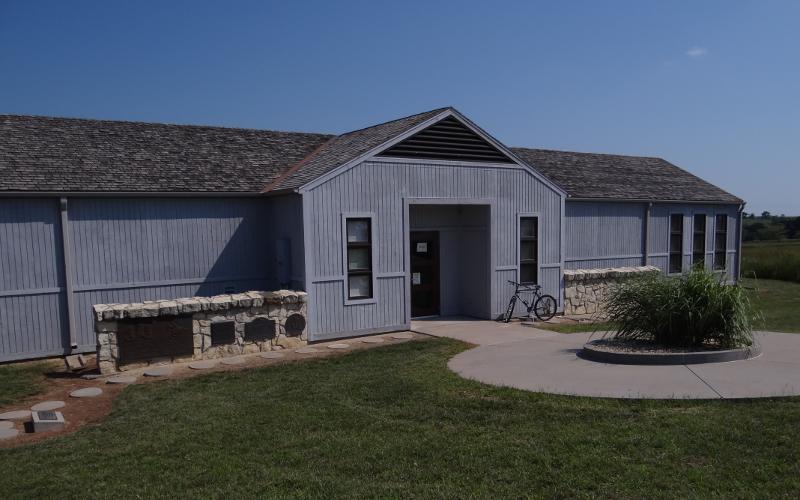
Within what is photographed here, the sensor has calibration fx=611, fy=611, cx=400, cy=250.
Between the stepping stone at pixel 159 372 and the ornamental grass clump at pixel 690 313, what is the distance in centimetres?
732

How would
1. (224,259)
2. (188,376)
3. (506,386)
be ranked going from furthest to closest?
(224,259) → (188,376) → (506,386)

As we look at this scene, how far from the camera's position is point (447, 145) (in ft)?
44.3

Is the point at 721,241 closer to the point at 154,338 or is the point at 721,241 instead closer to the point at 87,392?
the point at 154,338

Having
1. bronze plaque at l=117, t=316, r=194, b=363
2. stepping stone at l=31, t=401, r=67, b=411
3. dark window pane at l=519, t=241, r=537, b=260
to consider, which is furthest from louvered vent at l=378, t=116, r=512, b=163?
stepping stone at l=31, t=401, r=67, b=411

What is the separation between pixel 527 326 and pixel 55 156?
1027cm

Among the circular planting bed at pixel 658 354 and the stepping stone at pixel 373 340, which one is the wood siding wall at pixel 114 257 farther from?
the circular planting bed at pixel 658 354

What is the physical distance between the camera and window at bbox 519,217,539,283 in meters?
14.8

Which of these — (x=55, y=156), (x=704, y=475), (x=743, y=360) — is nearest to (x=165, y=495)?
(x=704, y=475)

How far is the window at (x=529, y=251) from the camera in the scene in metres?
14.8

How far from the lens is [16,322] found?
1098 centimetres

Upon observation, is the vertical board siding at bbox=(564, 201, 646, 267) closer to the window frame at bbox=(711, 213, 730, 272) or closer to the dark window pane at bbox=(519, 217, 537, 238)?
the dark window pane at bbox=(519, 217, 537, 238)

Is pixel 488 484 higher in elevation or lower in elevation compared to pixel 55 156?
lower

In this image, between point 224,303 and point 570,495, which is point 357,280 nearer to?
point 224,303

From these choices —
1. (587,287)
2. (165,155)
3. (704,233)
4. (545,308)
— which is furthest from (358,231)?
(704,233)
